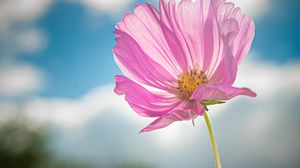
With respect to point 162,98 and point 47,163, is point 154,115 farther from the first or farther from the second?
point 47,163

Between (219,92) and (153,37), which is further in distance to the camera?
(153,37)

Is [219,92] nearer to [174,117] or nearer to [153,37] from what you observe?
[174,117]

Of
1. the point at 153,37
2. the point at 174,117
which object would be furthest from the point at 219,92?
the point at 153,37

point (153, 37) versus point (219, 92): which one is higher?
point (153, 37)

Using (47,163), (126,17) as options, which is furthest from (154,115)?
(47,163)

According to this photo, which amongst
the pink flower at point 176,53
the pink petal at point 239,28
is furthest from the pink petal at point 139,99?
the pink petal at point 239,28
